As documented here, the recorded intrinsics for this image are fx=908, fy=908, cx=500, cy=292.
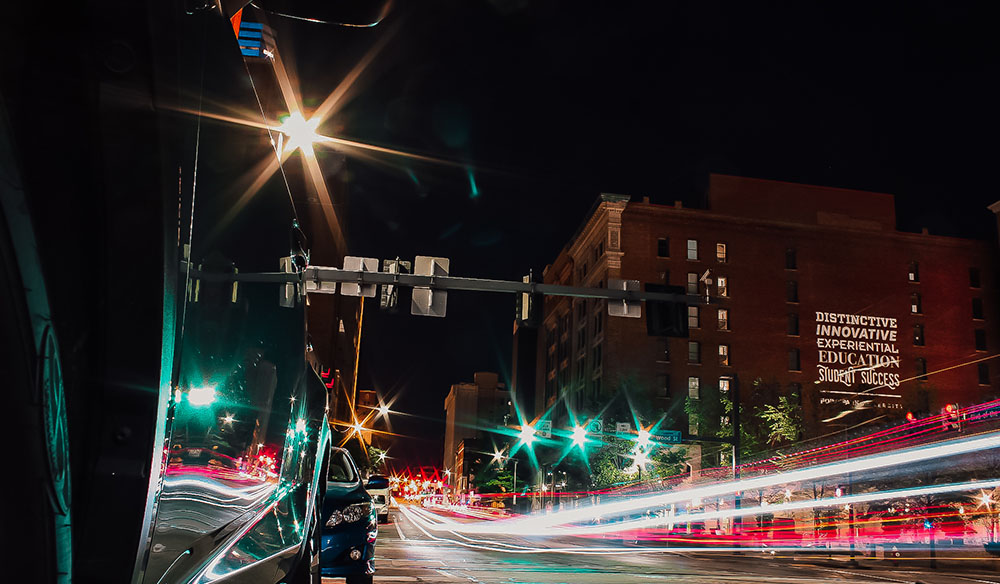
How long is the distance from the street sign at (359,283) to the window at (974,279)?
237 ft

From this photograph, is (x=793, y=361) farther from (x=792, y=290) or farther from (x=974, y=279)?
(x=974, y=279)

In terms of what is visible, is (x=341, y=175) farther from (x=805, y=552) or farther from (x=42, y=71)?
(x=42, y=71)

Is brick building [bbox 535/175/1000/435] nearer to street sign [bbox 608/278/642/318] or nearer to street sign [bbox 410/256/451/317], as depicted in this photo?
street sign [bbox 608/278/642/318]

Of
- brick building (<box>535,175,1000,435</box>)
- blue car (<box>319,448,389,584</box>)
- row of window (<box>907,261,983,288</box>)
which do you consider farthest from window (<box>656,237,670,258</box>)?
blue car (<box>319,448,389,584</box>)

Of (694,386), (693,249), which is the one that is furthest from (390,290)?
(693,249)

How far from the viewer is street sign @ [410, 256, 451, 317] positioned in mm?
16609

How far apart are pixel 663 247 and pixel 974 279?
26472mm

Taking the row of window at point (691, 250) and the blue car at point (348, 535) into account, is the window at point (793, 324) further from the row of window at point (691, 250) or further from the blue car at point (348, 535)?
the blue car at point (348, 535)

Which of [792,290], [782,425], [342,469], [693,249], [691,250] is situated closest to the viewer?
[342,469]

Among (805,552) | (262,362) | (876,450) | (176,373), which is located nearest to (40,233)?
(176,373)

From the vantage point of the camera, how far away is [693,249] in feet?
249

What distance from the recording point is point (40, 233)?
4.48ft

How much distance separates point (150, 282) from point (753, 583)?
13414mm

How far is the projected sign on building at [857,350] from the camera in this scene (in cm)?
7088
